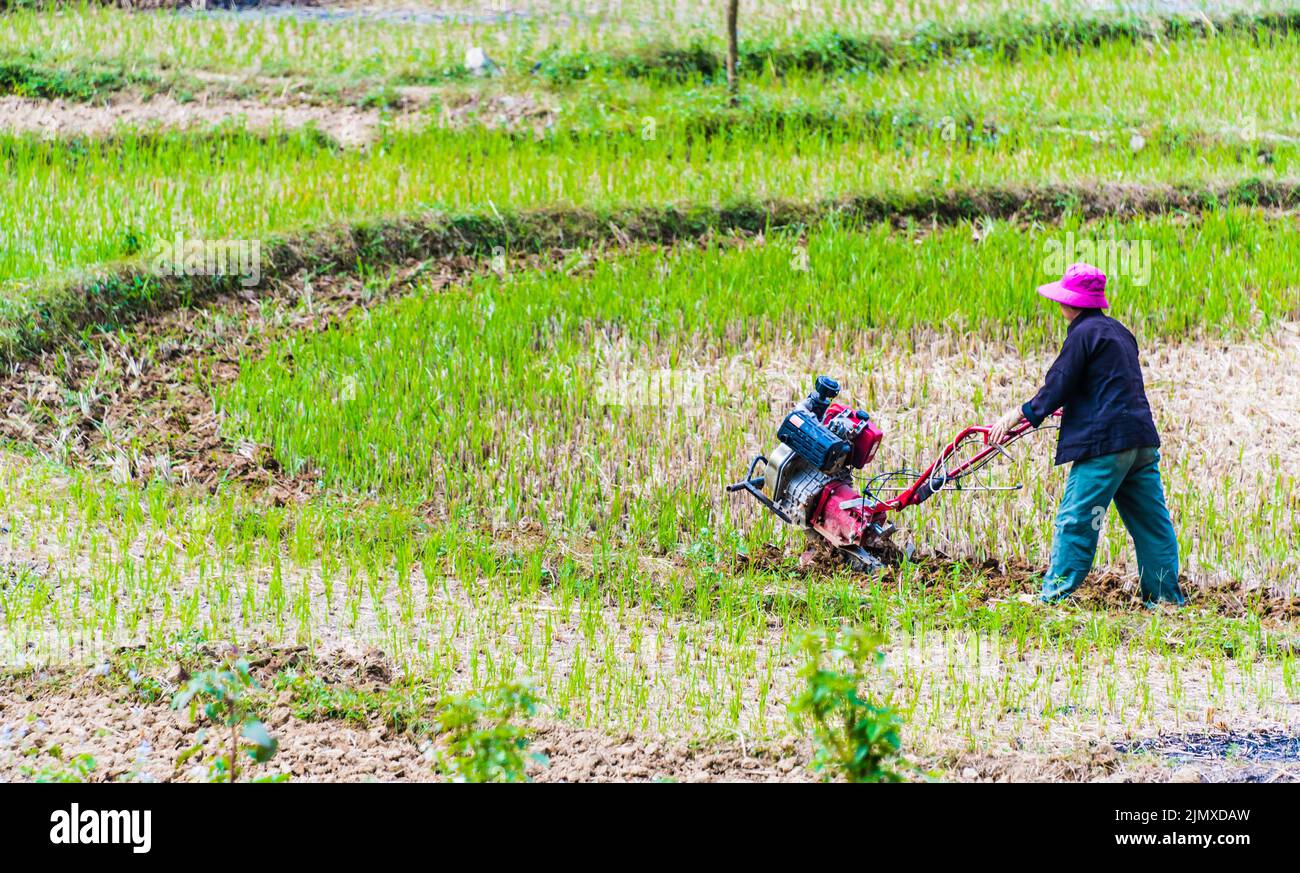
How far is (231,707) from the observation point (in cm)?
323

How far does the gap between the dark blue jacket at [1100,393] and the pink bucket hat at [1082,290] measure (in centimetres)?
7

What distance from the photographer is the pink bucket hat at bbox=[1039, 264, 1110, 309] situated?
4.99m

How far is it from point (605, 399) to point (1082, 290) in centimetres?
234

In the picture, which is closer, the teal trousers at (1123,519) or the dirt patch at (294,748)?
the dirt patch at (294,748)

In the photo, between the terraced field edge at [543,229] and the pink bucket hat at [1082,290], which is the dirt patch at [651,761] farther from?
the terraced field edge at [543,229]

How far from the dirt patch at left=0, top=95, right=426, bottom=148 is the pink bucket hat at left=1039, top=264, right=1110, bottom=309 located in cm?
596

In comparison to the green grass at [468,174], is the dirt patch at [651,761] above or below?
below

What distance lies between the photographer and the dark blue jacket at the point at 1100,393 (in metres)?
4.88

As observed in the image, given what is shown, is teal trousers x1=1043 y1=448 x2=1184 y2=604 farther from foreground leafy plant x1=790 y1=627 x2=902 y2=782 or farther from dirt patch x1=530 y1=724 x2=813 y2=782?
foreground leafy plant x1=790 y1=627 x2=902 y2=782

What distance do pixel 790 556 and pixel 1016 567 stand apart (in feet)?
3.03

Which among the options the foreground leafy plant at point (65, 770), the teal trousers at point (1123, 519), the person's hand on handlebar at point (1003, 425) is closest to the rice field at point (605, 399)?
the foreground leafy plant at point (65, 770)

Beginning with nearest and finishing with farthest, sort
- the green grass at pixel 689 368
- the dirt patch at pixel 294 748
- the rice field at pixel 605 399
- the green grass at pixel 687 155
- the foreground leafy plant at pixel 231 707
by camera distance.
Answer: the foreground leafy plant at pixel 231 707
the dirt patch at pixel 294 748
the rice field at pixel 605 399
the green grass at pixel 689 368
the green grass at pixel 687 155
